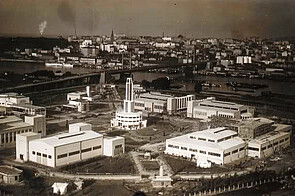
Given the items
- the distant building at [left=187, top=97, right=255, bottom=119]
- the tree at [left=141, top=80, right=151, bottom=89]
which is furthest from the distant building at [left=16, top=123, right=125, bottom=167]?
the tree at [left=141, top=80, right=151, bottom=89]

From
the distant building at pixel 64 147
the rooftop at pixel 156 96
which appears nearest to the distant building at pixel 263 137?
the distant building at pixel 64 147

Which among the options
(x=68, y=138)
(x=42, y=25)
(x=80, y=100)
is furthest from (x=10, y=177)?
(x=42, y=25)

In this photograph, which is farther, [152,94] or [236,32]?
[152,94]

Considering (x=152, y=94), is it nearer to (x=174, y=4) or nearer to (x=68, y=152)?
(x=174, y=4)

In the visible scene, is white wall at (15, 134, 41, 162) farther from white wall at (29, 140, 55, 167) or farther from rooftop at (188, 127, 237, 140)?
rooftop at (188, 127, 237, 140)

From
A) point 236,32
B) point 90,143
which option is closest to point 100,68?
point 236,32

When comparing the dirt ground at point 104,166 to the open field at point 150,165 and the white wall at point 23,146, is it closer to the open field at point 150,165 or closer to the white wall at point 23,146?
the open field at point 150,165

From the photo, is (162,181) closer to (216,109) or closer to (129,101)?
(129,101)
